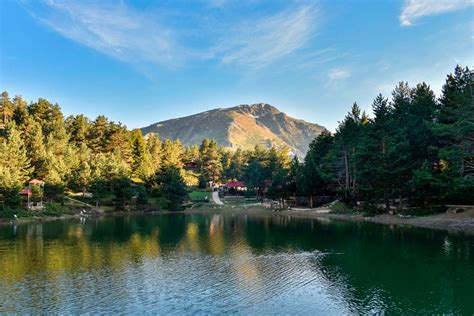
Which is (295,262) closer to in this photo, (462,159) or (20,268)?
(20,268)

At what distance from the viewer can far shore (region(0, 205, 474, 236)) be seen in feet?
160

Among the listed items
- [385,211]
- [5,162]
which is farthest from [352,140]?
[5,162]

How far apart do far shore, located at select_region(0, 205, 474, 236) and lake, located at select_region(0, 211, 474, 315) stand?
5117mm

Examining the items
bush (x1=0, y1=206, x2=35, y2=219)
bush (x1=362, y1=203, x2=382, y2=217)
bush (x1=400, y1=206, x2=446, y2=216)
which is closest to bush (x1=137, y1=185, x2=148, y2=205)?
bush (x1=0, y1=206, x2=35, y2=219)

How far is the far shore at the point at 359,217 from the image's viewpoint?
48659 mm

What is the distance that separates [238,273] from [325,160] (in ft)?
191

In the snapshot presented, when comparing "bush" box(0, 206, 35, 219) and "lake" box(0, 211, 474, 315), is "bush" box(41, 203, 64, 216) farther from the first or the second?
"lake" box(0, 211, 474, 315)

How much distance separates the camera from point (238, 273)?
27.3 meters

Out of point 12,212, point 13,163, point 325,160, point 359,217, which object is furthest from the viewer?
point 325,160

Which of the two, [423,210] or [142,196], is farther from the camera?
[142,196]

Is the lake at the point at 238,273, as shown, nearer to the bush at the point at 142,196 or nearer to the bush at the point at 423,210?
the bush at the point at 423,210

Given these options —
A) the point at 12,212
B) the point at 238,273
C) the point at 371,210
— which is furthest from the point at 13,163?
the point at 371,210

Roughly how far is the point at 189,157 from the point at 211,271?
116712mm

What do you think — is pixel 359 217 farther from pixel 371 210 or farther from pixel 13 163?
pixel 13 163
